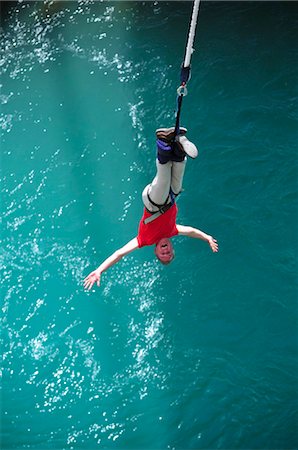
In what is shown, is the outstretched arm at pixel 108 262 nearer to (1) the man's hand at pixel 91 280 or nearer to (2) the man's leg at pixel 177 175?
(1) the man's hand at pixel 91 280

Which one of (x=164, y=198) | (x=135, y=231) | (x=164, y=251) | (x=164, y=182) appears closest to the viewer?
(x=164, y=182)

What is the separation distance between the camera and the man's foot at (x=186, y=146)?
11.3ft

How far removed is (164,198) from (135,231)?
6.28 ft

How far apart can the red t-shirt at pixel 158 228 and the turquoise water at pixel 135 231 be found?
1350mm

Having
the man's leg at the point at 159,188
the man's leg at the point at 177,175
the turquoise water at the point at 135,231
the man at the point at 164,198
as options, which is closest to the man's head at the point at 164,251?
the man at the point at 164,198

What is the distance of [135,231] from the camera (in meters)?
5.93

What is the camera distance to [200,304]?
18.1 ft

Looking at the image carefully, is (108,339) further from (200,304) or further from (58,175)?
(58,175)

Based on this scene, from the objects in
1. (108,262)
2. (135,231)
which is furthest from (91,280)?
(135,231)

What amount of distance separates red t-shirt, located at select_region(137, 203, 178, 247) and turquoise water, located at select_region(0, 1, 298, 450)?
135 centimetres

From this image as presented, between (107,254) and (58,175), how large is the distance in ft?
3.89

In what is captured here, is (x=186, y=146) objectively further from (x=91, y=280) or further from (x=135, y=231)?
(x=135, y=231)

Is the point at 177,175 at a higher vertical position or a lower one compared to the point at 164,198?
higher

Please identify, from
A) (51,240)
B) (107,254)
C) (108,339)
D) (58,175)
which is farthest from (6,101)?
(108,339)
